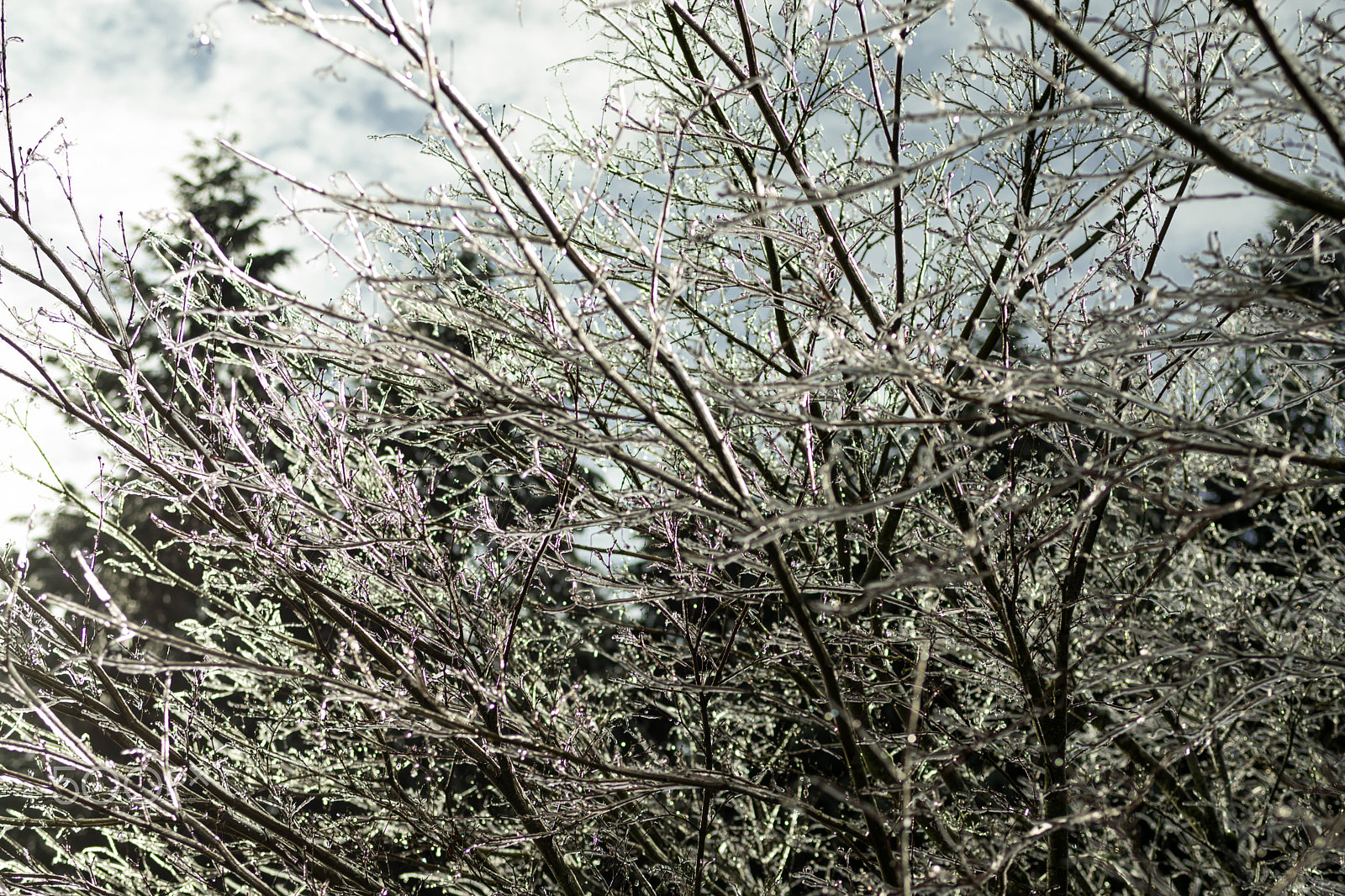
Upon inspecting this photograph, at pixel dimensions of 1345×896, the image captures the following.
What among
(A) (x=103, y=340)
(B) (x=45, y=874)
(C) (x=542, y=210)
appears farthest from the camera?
(B) (x=45, y=874)

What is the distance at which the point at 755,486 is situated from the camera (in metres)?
2.96

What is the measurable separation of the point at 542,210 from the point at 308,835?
9.50ft

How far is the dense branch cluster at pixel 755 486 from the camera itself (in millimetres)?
1772

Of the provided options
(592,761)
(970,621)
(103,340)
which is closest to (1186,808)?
(970,621)

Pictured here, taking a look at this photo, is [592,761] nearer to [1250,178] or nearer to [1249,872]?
[1250,178]

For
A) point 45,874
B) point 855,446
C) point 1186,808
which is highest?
point 855,446

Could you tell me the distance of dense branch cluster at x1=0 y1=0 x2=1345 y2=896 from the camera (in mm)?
1772

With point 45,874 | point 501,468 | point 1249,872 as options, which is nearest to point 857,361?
point 501,468

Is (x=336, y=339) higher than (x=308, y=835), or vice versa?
(x=336, y=339)

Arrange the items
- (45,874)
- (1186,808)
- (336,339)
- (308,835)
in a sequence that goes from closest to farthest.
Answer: (336,339) < (45,874) < (308,835) < (1186,808)

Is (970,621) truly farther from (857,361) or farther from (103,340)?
(103,340)

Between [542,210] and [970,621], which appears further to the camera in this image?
[970,621]

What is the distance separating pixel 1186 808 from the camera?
4.73 m

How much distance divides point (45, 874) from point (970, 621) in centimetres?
341
